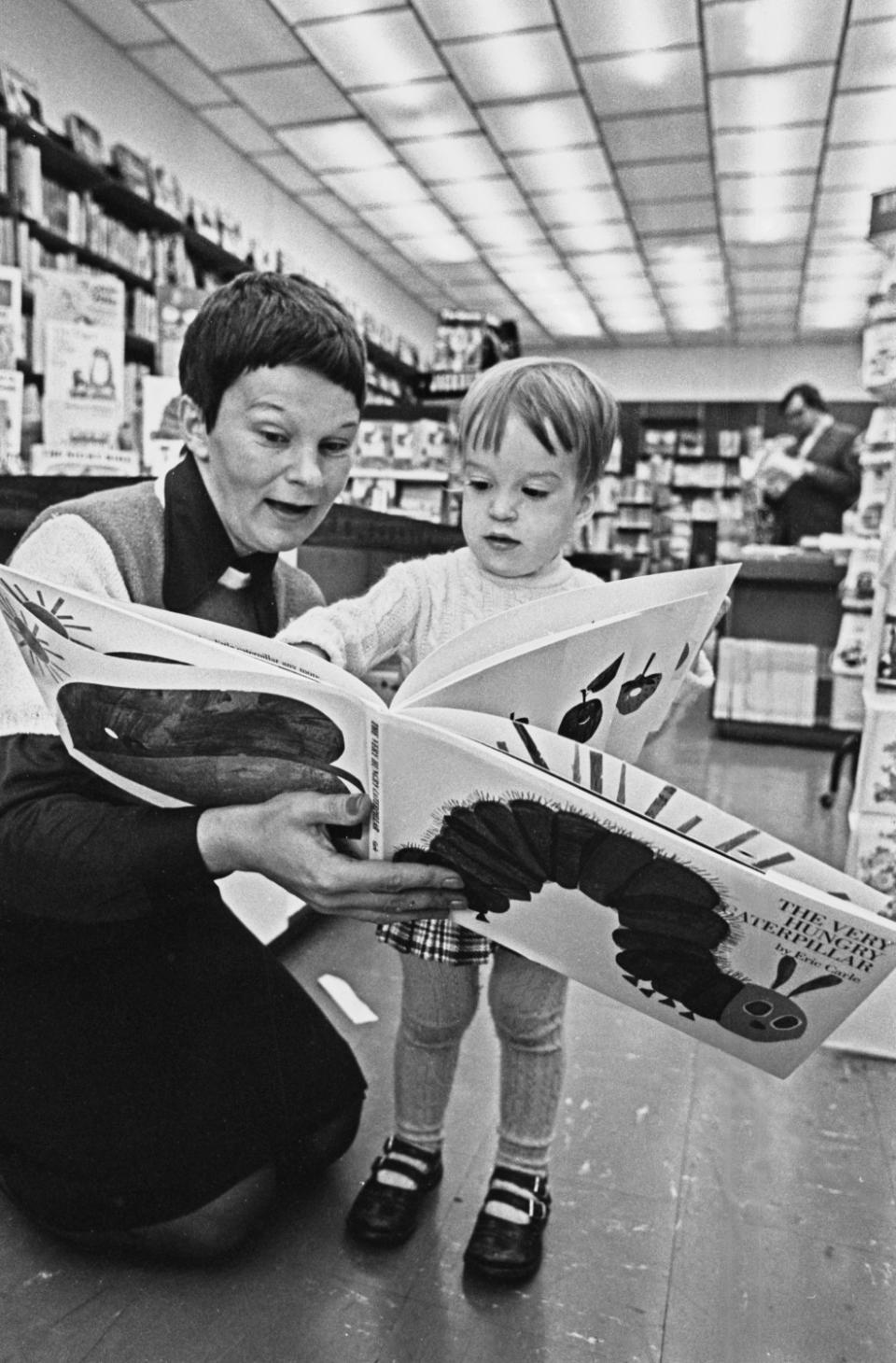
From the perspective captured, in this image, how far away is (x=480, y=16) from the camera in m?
4.16

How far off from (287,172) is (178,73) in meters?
1.25

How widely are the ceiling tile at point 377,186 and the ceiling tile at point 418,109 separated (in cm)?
59

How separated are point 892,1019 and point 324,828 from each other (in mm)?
1246

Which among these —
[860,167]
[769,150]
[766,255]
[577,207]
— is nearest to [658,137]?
[769,150]

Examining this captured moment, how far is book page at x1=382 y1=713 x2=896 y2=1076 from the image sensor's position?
60 centimetres

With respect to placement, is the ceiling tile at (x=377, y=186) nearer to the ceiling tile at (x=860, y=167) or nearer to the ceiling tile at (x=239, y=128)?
the ceiling tile at (x=239, y=128)

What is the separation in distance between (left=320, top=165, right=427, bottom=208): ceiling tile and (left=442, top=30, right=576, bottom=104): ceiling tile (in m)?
1.19

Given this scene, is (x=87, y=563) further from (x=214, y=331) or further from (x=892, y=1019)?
(x=892, y=1019)

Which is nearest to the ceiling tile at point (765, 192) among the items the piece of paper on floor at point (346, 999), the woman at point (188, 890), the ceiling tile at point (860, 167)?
the ceiling tile at point (860, 167)

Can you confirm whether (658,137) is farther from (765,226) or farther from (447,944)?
(447,944)

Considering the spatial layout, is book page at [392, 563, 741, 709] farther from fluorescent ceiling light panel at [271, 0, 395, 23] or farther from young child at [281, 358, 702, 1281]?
fluorescent ceiling light panel at [271, 0, 395, 23]

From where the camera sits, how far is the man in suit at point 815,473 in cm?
510

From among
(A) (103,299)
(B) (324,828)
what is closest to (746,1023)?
(B) (324,828)

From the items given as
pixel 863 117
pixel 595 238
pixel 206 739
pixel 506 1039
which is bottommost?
pixel 506 1039
